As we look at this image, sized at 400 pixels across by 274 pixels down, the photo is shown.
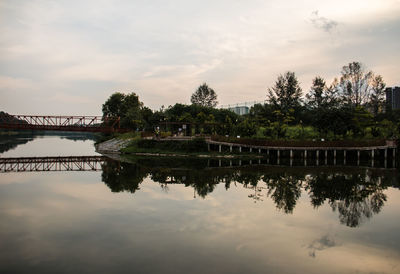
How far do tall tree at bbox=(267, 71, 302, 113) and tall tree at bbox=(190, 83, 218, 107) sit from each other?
78.1ft

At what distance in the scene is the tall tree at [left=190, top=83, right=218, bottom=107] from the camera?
88.0 metres

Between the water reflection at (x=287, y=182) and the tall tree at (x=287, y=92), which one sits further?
the tall tree at (x=287, y=92)

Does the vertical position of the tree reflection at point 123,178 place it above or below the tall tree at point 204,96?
below

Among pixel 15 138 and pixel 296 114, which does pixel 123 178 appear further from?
pixel 15 138

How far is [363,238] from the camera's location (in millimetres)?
11328

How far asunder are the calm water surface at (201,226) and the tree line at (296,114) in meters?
20.3

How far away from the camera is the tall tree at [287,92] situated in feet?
220

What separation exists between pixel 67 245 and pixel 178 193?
29.2ft

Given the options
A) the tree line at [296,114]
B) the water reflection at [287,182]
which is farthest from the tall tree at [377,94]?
the water reflection at [287,182]

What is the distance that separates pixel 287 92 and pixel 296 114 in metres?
5.51

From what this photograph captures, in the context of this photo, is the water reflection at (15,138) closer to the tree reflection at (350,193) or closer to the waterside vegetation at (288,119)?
the waterside vegetation at (288,119)

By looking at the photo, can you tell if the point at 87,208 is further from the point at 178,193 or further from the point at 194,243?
the point at 194,243

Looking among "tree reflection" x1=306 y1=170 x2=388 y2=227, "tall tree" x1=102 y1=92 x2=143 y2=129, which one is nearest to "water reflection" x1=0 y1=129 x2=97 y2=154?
"tall tree" x1=102 y1=92 x2=143 y2=129

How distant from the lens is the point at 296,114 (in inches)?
2574
